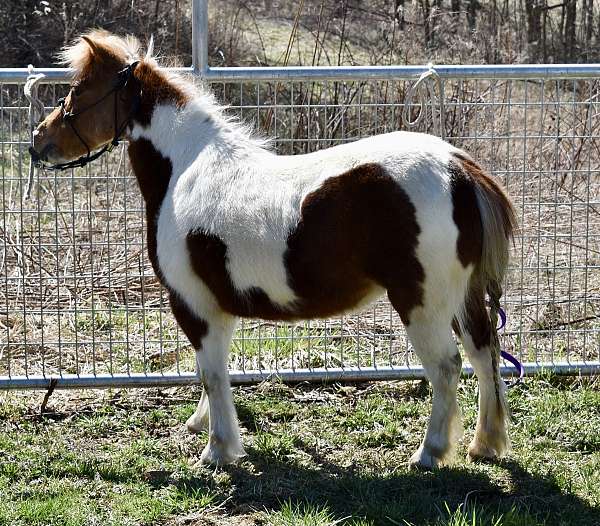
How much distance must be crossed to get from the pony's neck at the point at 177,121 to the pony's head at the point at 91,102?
3.4 inches

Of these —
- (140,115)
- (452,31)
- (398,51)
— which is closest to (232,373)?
(140,115)

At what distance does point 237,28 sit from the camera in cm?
1204

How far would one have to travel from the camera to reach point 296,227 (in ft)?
13.4

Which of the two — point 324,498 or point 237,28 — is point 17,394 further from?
point 237,28

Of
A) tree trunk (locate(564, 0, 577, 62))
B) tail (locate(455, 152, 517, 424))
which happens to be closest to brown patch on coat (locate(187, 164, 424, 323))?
tail (locate(455, 152, 517, 424))

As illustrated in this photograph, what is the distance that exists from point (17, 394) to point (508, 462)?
9.37ft

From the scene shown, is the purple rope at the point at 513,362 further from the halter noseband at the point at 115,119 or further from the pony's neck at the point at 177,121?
the halter noseband at the point at 115,119

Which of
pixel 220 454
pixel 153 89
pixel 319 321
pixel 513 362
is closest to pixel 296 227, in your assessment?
pixel 153 89

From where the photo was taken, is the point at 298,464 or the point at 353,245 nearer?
the point at 353,245

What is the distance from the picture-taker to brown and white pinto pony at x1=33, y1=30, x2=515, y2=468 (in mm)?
3980

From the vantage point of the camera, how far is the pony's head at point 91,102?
452 cm

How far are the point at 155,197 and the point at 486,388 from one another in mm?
1848

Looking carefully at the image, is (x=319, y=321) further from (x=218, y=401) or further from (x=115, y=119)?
(x=115, y=119)

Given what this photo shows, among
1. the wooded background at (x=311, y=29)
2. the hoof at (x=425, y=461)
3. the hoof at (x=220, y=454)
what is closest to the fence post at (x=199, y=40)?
the hoof at (x=220, y=454)
